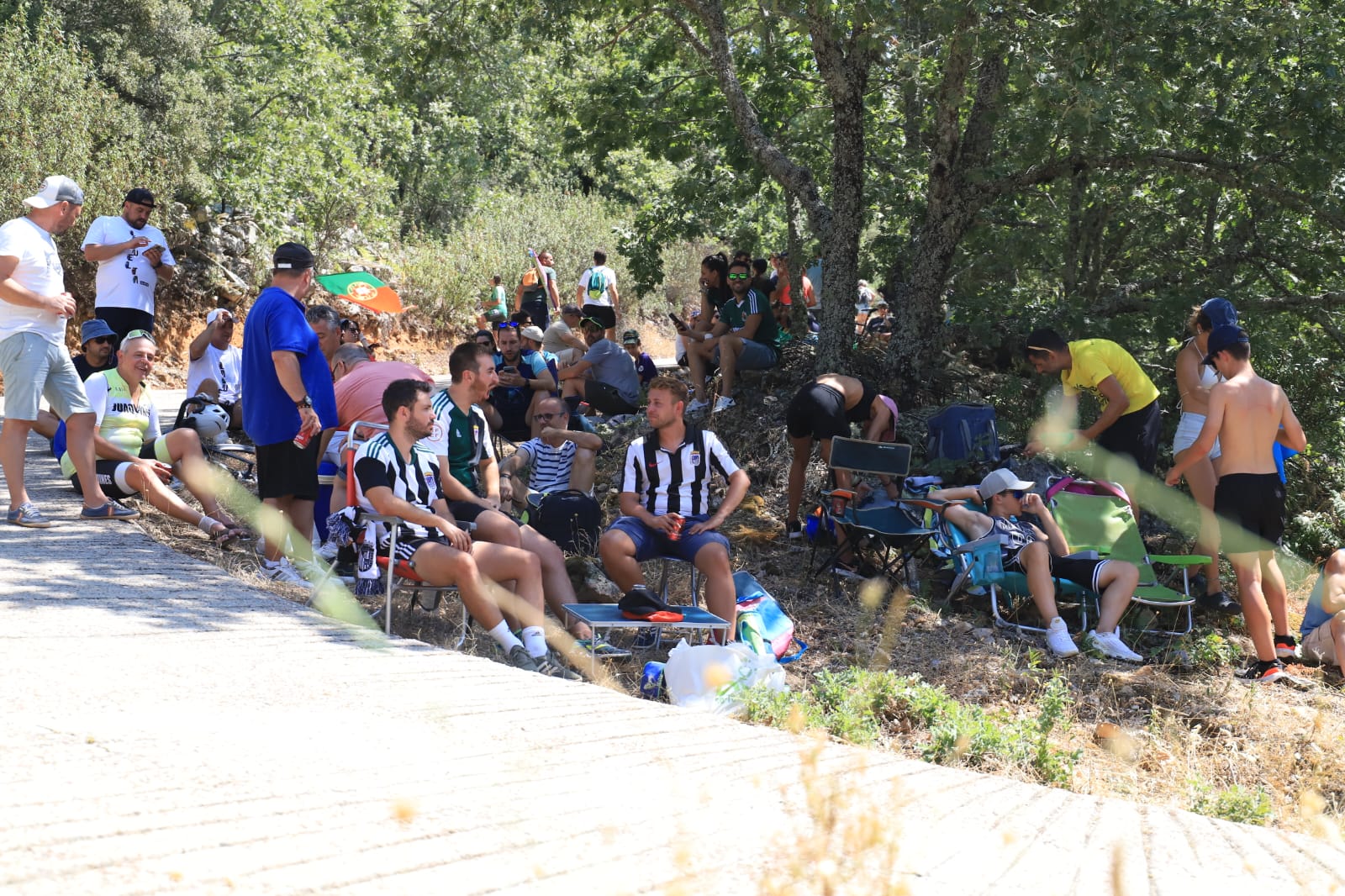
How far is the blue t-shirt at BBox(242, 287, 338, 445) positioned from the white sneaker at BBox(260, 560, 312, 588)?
2.13 ft

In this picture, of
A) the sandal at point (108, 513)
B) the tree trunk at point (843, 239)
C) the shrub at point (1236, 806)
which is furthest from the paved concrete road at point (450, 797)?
the tree trunk at point (843, 239)

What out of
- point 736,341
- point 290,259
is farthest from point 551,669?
point 736,341

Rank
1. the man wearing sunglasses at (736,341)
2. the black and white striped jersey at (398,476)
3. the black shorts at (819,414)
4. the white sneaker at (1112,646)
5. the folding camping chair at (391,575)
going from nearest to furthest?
1. the folding camping chair at (391,575)
2. the black and white striped jersey at (398,476)
3. the white sneaker at (1112,646)
4. the black shorts at (819,414)
5. the man wearing sunglasses at (736,341)

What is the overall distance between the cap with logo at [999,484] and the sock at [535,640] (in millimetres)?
3535

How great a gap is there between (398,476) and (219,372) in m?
4.13

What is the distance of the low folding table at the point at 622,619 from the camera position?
5.58 meters

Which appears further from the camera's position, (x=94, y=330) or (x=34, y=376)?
(x=94, y=330)

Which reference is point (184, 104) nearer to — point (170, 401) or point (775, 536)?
point (170, 401)

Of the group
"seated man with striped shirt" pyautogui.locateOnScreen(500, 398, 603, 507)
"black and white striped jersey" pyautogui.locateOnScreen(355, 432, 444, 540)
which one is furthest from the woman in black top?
"black and white striped jersey" pyautogui.locateOnScreen(355, 432, 444, 540)

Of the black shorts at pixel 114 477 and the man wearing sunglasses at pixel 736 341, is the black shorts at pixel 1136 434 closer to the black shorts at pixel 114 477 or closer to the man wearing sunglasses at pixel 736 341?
the man wearing sunglasses at pixel 736 341

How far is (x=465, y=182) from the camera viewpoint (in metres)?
28.7

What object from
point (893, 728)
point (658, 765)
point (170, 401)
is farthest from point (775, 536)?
point (170, 401)

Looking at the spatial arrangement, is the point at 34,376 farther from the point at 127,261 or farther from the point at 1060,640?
the point at 1060,640

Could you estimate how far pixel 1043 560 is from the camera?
724 cm
